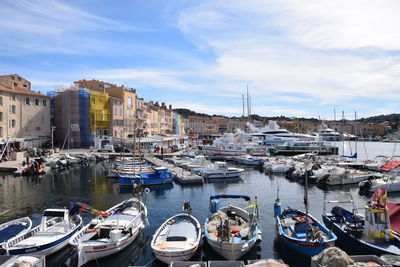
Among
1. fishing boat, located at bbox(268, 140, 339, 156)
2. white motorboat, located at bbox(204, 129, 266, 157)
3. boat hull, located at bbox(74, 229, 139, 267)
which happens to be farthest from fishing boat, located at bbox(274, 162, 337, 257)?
fishing boat, located at bbox(268, 140, 339, 156)

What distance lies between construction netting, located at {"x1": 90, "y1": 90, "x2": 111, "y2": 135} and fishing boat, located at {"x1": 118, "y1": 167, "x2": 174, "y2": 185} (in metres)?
39.9

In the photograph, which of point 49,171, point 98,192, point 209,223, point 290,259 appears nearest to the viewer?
point 290,259

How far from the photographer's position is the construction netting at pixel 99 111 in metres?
72.9

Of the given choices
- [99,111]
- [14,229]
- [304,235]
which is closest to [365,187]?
[304,235]

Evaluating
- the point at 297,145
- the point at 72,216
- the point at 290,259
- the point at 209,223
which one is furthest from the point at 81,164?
the point at 297,145

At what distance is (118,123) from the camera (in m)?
79.9

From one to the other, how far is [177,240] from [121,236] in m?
3.13

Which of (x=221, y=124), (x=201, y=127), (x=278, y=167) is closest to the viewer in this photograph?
(x=278, y=167)

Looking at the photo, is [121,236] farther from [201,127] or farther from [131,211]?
[201,127]

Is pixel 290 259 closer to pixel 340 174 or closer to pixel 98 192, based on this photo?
pixel 98 192

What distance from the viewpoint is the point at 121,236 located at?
16.9m

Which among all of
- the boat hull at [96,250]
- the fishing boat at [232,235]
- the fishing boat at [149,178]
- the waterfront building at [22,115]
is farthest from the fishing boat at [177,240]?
the waterfront building at [22,115]

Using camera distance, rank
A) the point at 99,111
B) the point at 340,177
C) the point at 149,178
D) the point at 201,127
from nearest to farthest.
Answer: the point at 149,178
the point at 340,177
the point at 99,111
the point at 201,127

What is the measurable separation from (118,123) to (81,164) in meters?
26.3
